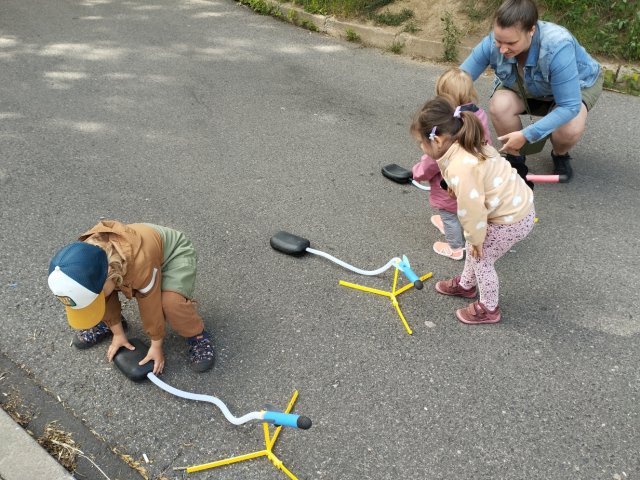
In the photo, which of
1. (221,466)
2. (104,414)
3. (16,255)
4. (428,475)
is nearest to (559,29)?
(428,475)

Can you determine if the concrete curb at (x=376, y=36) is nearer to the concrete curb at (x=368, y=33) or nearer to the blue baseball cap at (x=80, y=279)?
the concrete curb at (x=368, y=33)

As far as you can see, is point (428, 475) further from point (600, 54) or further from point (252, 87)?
point (600, 54)

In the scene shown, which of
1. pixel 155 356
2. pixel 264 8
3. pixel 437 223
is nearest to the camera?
pixel 155 356

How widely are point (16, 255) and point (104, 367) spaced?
3.59ft

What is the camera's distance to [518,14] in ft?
9.61

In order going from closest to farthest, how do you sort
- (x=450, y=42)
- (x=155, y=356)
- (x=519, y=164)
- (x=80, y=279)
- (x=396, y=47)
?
(x=80, y=279), (x=155, y=356), (x=519, y=164), (x=450, y=42), (x=396, y=47)

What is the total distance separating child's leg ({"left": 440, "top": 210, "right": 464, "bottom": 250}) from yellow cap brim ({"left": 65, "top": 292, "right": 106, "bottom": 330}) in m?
1.85

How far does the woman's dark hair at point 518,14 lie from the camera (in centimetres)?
292

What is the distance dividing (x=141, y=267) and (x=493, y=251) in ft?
5.10

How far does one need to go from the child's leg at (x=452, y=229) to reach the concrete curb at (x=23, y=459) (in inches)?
85.4

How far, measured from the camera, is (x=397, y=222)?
3.47 m

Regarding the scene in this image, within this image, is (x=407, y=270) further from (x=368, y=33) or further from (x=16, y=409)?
(x=368, y=33)

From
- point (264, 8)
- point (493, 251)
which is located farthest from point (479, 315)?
point (264, 8)

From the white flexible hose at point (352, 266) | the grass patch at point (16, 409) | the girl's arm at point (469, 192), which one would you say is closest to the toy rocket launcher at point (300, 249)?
the white flexible hose at point (352, 266)
